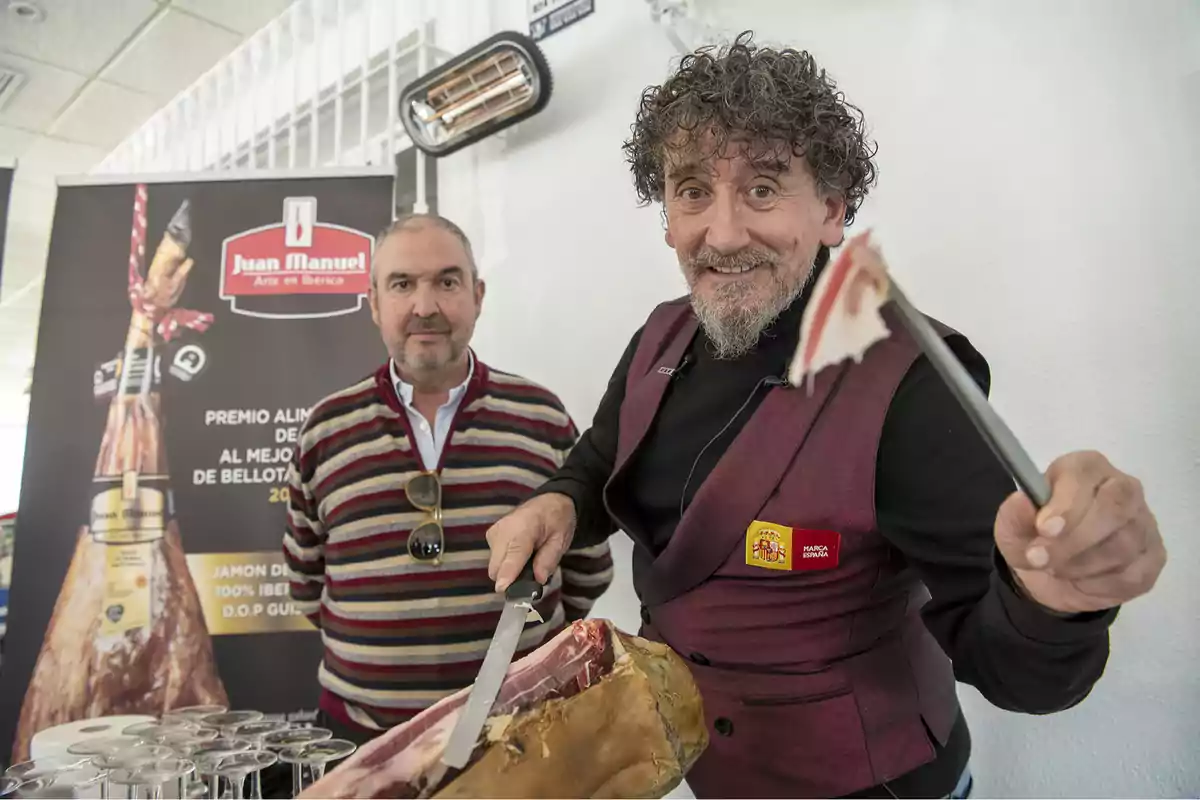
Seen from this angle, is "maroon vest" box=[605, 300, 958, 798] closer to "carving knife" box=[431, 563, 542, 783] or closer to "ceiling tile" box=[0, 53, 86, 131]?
"carving knife" box=[431, 563, 542, 783]

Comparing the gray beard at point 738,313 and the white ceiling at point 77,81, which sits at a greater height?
the white ceiling at point 77,81

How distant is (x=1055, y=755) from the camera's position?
0.92 metres

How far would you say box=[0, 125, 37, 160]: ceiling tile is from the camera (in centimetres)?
212

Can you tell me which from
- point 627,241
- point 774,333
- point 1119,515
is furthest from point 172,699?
point 1119,515

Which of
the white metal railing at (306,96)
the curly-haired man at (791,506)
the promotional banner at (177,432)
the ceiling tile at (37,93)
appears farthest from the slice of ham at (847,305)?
the ceiling tile at (37,93)

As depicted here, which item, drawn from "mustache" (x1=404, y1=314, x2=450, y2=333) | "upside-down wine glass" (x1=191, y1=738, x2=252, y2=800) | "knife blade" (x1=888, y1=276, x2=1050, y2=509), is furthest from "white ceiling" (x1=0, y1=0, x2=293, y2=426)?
"knife blade" (x1=888, y1=276, x2=1050, y2=509)

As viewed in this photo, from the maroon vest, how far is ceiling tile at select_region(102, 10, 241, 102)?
220 centimetres

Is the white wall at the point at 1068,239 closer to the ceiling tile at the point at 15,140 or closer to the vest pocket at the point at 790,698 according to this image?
the vest pocket at the point at 790,698

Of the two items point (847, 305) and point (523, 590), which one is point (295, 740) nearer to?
point (523, 590)

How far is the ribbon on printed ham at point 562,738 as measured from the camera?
638mm

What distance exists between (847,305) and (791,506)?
281 millimetres

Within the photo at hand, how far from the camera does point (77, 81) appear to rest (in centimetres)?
211

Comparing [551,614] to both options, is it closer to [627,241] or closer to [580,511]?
[580,511]

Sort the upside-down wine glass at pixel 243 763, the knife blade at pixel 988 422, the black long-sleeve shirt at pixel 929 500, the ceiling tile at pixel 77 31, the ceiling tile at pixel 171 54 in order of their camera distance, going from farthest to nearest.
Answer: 1. the ceiling tile at pixel 171 54
2. the ceiling tile at pixel 77 31
3. the upside-down wine glass at pixel 243 763
4. the black long-sleeve shirt at pixel 929 500
5. the knife blade at pixel 988 422
